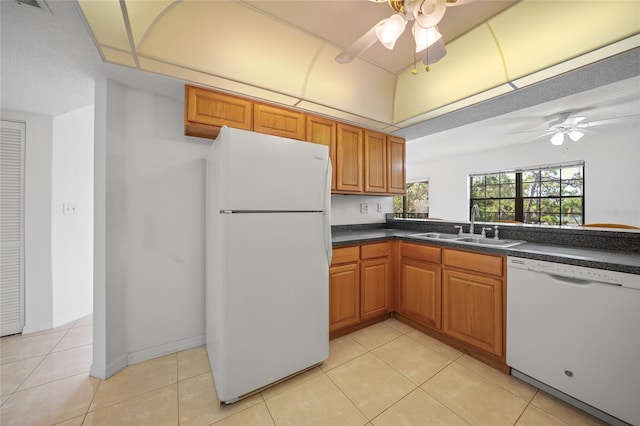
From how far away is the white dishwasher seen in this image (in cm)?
124

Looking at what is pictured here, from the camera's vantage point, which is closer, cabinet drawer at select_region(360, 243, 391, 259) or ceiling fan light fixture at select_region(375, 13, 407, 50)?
ceiling fan light fixture at select_region(375, 13, 407, 50)

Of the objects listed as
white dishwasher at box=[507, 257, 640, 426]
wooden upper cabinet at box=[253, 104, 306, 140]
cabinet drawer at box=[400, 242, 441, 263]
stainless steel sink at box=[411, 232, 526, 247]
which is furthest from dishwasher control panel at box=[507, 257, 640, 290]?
wooden upper cabinet at box=[253, 104, 306, 140]

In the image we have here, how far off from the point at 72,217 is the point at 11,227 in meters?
0.41

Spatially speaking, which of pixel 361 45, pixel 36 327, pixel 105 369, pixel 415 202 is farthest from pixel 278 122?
pixel 415 202

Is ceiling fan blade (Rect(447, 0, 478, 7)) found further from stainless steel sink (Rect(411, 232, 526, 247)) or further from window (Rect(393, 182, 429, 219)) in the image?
window (Rect(393, 182, 429, 219))

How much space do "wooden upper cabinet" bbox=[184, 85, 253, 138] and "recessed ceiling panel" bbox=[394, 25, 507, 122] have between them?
5.19 ft

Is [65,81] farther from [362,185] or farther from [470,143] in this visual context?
[470,143]

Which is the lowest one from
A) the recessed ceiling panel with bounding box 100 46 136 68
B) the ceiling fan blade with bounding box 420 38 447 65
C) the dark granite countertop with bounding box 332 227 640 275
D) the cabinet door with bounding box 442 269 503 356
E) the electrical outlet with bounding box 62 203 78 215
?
the cabinet door with bounding box 442 269 503 356

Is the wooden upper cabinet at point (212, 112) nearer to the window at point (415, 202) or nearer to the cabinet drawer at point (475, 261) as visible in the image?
the cabinet drawer at point (475, 261)

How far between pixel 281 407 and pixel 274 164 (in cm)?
148

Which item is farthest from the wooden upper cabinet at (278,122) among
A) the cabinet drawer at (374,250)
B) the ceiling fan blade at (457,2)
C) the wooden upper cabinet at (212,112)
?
the ceiling fan blade at (457,2)

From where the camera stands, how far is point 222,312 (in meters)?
1.39

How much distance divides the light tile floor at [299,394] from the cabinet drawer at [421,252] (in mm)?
759

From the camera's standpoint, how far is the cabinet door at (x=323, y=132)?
7.52ft
